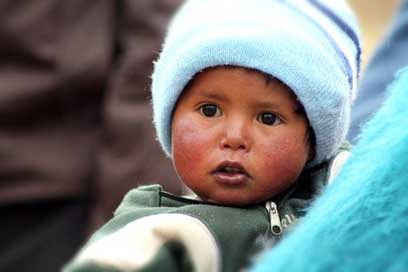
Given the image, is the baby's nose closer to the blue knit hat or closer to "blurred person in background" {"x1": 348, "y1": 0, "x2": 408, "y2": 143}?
the blue knit hat

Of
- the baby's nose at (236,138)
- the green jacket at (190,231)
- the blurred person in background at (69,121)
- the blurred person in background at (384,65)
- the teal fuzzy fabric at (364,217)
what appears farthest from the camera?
the blurred person in background at (69,121)

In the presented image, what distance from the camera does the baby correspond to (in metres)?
1.04

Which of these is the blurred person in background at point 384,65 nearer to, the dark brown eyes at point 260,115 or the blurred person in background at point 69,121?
the dark brown eyes at point 260,115

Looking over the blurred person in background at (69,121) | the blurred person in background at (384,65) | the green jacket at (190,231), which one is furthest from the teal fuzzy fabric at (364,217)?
the blurred person in background at (69,121)

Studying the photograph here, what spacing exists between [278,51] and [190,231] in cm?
21

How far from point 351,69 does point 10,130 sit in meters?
1.42

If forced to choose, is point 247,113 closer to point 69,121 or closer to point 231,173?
point 231,173

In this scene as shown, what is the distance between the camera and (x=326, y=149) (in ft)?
3.75

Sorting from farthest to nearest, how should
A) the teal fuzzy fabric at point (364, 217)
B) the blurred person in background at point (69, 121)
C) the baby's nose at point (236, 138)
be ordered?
the blurred person in background at point (69, 121) < the baby's nose at point (236, 138) < the teal fuzzy fabric at point (364, 217)

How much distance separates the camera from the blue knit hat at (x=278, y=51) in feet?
3.47

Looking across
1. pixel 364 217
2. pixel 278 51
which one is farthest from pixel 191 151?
pixel 364 217

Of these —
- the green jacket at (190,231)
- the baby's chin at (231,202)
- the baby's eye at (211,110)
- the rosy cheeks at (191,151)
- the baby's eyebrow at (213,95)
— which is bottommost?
the green jacket at (190,231)

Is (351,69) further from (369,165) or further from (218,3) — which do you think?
(369,165)

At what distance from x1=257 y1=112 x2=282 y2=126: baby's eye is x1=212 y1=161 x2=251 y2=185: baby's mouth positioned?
0.05 m
